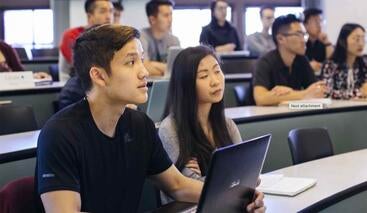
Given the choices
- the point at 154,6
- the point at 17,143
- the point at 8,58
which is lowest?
the point at 17,143

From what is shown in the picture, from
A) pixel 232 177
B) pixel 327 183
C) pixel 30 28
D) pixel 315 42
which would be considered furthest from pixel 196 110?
pixel 30 28

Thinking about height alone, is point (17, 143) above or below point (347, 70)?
below

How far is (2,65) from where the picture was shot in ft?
15.0

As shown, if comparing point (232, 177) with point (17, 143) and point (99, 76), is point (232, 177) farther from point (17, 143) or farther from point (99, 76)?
point (17, 143)

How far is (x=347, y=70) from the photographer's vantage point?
446cm

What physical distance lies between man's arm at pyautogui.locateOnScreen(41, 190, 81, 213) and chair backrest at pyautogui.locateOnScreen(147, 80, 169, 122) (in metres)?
1.54

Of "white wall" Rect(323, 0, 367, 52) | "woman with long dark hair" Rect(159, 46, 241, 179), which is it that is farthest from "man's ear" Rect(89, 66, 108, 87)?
"white wall" Rect(323, 0, 367, 52)

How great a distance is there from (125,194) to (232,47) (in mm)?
5173

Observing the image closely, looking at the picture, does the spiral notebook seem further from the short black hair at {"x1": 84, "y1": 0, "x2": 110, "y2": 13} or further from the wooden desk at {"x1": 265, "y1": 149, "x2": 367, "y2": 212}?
the short black hair at {"x1": 84, "y1": 0, "x2": 110, "y2": 13}

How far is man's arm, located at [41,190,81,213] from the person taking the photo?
1.49 m

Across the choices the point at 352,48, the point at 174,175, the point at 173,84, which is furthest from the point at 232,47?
Result: the point at 174,175

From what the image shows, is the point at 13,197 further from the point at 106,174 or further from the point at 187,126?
the point at 187,126

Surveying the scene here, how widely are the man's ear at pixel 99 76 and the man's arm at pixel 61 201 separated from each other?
0.32 m

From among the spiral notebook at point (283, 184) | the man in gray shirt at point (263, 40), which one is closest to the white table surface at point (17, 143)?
the spiral notebook at point (283, 184)
